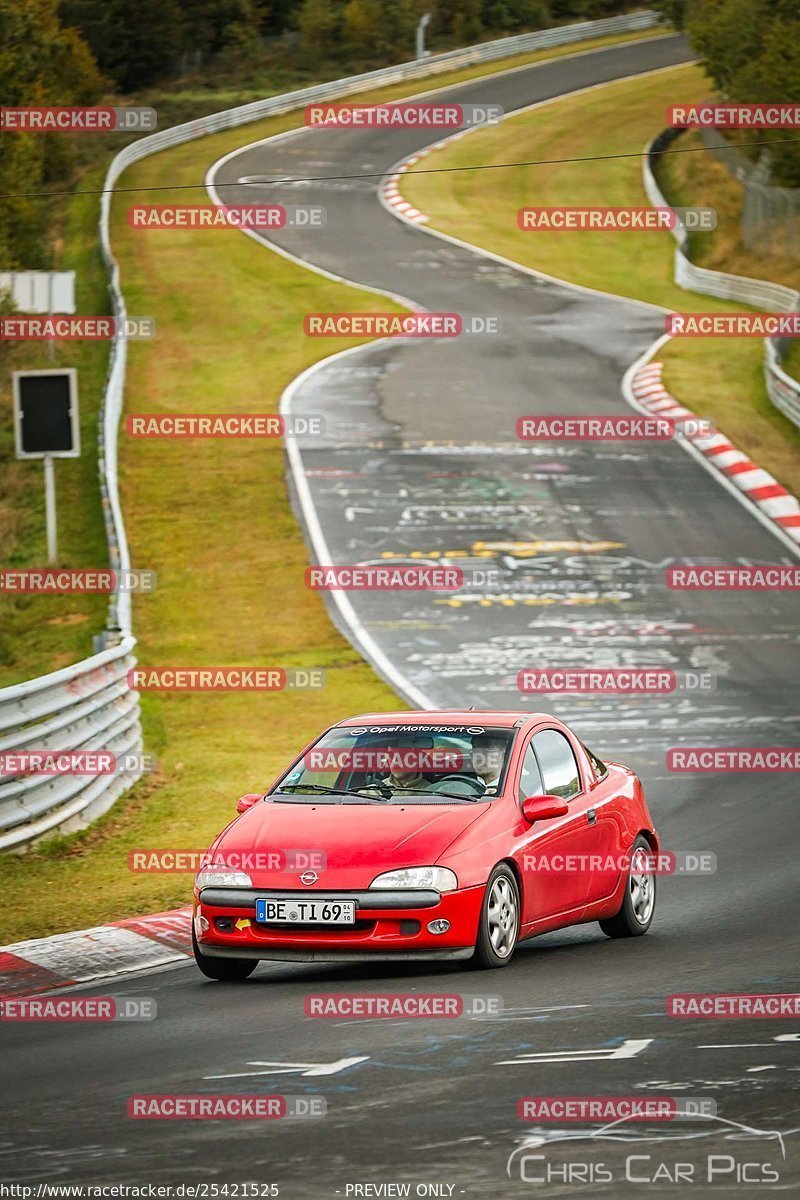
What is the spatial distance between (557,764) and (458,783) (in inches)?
32.8

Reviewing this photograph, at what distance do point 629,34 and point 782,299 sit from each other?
4508 cm

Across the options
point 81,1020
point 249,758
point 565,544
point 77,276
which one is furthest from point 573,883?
point 77,276

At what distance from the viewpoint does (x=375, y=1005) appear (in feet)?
28.8

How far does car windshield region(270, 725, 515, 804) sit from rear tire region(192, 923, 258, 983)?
988 millimetres

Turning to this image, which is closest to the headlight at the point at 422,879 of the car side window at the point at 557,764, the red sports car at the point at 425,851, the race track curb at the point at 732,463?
the red sports car at the point at 425,851

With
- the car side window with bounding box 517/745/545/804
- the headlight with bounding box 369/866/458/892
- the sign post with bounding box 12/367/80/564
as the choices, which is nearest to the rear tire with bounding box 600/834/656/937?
the car side window with bounding box 517/745/545/804

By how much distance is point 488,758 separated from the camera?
1041 cm

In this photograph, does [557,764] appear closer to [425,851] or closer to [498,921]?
[498,921]

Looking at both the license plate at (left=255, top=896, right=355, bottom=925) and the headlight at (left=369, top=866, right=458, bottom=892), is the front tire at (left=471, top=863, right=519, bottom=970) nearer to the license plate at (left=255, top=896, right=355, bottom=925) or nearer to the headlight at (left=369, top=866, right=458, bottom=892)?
the headlight at (left=369, top=866, right=458, bottom=892)

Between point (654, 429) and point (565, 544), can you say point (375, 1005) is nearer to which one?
point (565, 544)

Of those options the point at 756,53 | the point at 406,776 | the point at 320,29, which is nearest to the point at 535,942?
the point at 406,776

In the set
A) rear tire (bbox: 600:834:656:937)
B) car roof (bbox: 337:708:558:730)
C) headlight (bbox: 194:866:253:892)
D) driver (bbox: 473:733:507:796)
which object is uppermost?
car roof (bbox: 337:708:558:730)

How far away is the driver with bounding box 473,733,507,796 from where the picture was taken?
10.3 metres

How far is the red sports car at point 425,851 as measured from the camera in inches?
369
